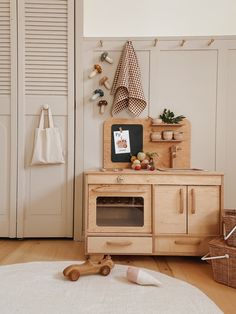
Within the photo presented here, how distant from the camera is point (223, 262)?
1.74 metres

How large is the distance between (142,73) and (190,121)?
23.4 inches

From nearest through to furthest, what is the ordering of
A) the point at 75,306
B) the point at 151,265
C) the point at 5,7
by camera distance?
1. the point at 75,306
2. the point at 151,265
3. the point at 5,7

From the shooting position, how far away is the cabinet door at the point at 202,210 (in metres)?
2.05

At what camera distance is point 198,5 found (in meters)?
2.63

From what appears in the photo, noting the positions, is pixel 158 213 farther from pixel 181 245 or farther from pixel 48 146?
pixel 48 146

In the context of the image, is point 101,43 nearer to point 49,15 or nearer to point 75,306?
point 49,15

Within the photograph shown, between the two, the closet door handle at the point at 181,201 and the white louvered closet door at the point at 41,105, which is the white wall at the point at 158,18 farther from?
the closet door handle at the point at 181,201

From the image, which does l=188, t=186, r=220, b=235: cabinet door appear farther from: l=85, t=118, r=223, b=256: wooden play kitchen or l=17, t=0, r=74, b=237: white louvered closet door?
l=17, t=0, r=74, b=237: white louvered closet door

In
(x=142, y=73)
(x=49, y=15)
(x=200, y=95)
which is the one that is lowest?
(x=200, y=95)

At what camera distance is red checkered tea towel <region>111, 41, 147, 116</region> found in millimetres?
2420

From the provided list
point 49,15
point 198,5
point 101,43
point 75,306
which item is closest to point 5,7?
point 49,15

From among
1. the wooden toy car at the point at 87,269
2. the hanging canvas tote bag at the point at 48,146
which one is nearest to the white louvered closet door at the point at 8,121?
the hanging canvas tote bag at the point at 48,146

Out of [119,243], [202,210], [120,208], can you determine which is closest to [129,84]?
[120,208]

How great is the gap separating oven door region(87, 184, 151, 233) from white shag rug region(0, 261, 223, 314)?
0.35 m
